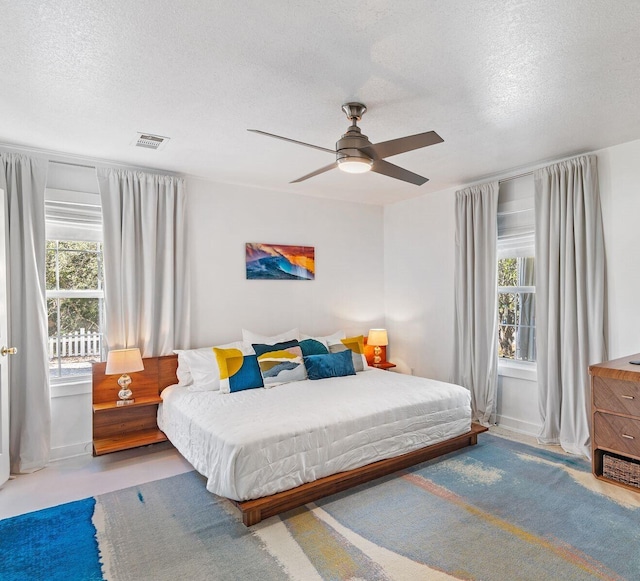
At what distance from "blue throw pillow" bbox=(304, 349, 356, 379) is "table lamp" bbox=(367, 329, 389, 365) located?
2.97ft

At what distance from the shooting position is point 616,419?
9.57ft

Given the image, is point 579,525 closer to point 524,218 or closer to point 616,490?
point 616,490

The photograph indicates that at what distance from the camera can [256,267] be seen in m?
4.61

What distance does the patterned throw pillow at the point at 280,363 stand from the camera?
3.82m

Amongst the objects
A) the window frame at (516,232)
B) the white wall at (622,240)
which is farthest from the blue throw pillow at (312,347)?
the white wall at (622,240)

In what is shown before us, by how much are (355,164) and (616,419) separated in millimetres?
2534

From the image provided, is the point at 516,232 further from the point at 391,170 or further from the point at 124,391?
the point at 124,391

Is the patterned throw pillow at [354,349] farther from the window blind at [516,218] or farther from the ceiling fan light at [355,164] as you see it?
the ceiling fan light at [355,164]

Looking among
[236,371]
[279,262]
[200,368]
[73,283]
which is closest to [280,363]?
[236,371]

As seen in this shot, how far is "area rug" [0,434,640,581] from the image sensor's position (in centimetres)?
209

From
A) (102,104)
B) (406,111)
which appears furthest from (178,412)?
(406,111)

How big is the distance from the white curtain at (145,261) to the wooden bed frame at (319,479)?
0.64 feet

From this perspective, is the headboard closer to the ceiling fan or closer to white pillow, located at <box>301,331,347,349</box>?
white pillow, located at <box>301,331,347,349</box>

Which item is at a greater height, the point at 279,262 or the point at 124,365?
the point at 279,262
